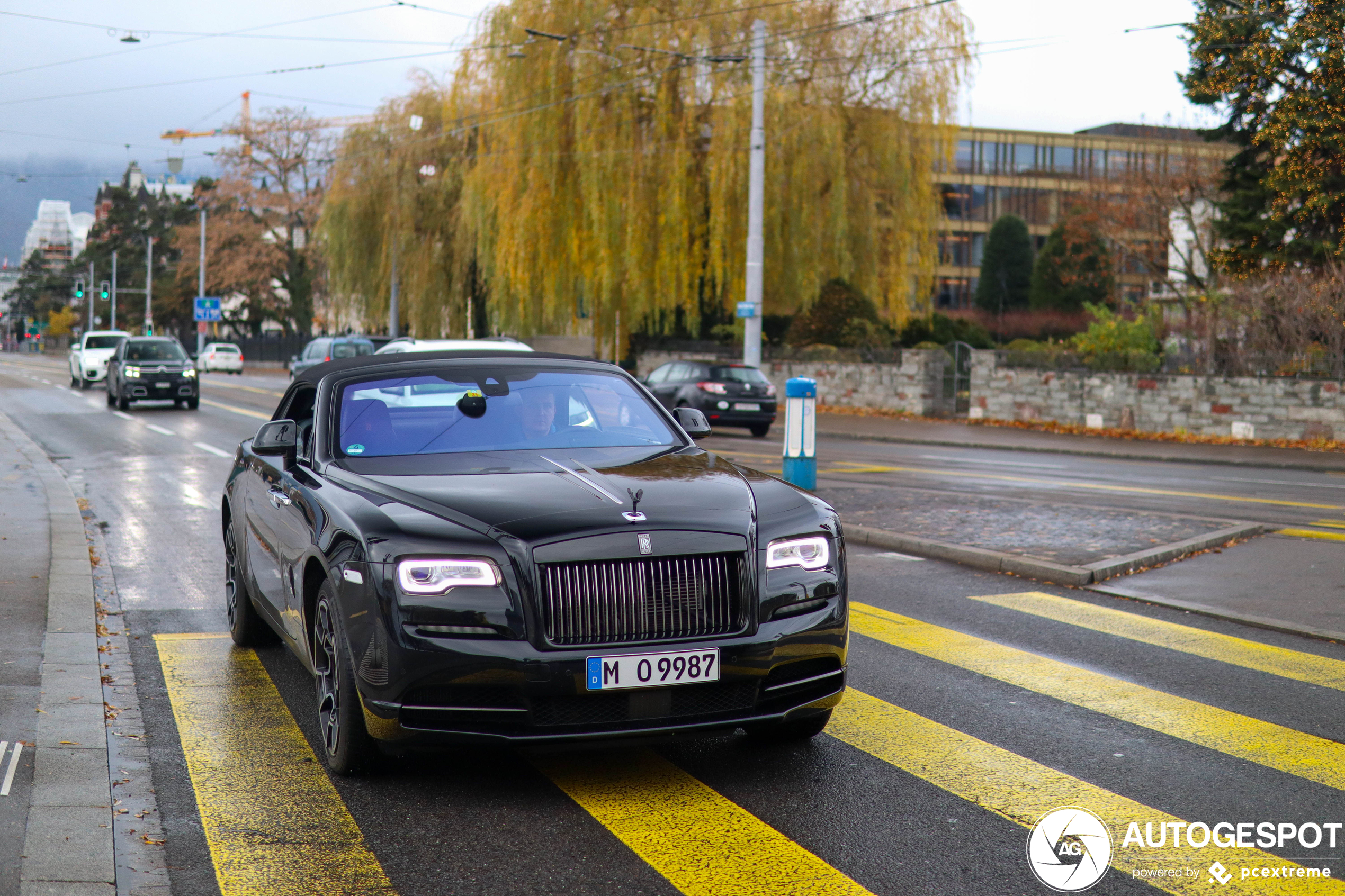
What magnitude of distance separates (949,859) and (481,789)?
5.64 feet

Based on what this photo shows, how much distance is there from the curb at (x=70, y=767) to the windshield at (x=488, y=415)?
1.56 meters

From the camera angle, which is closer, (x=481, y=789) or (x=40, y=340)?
(x=481, y=789)

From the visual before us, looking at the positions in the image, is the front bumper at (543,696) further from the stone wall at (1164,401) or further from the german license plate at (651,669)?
the stone wall at (1164,401)

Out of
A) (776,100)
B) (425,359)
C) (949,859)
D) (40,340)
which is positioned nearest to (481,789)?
(949,859)

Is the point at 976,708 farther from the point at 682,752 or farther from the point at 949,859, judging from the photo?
the point at 949,859

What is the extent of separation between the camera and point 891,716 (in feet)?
18.9

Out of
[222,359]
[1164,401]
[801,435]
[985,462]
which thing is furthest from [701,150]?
[222,359]

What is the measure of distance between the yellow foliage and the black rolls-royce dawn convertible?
15317cm

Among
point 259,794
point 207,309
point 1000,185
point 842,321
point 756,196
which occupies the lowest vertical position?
point 259,794

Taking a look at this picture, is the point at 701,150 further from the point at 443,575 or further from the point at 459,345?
the point at 443,575

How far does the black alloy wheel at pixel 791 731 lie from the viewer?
5.29 m

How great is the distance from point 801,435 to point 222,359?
57.6 metres

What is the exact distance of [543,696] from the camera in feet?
14.4

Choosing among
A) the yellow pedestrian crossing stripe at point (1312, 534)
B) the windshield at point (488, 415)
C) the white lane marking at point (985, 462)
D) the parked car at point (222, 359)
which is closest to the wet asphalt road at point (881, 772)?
the windshield at point (488, 415)
